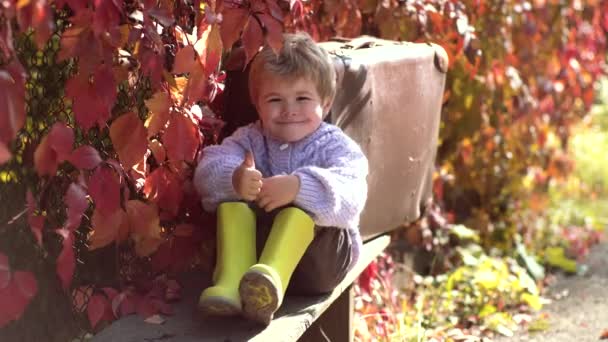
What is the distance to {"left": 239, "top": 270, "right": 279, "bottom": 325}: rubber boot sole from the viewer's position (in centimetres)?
260

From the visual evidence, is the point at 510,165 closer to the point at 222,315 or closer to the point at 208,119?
the point at 208,119

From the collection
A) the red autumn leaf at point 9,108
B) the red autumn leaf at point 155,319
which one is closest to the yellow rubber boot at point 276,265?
the red autumn leaf at point 155,319

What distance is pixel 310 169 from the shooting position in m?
2.89

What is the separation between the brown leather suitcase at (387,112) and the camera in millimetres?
3334

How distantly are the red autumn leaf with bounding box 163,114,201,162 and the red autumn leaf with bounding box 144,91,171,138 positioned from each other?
3cm

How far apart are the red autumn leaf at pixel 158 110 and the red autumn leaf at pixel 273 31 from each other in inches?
11.7

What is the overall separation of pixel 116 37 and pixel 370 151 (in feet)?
4.35

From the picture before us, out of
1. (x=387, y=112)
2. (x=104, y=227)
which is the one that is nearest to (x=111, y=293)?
(x=104, y=227)

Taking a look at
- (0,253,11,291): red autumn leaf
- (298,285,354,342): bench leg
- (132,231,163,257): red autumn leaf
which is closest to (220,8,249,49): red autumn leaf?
(132,231,163,257): red autumn leaf

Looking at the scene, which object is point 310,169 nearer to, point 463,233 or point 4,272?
point 4,272

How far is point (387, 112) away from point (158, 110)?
43.3 inches

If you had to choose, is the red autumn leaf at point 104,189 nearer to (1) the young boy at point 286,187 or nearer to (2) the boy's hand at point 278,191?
(1) the young boy at point 286,187

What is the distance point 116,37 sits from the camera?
7.88 ft

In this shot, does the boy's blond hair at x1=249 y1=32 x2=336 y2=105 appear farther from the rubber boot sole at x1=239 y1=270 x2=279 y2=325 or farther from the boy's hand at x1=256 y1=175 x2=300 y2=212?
the rubber boot sole at x1=239 y1=270 x2=279 y2=325
